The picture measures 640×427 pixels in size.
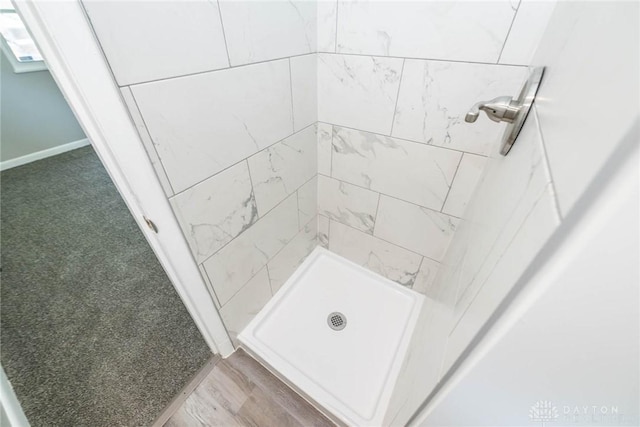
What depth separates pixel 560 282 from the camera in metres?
0.18

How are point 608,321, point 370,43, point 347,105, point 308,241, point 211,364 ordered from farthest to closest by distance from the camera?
point 308,241 < point 211,364 < point 347,105 < point 370,43 < point 608,321

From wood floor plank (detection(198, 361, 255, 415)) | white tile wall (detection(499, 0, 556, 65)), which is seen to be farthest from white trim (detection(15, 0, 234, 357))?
white tile wall (detection(499, 0, 556, 65))

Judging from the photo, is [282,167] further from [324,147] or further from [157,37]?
[157,37]

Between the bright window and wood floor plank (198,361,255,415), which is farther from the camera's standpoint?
the bright window

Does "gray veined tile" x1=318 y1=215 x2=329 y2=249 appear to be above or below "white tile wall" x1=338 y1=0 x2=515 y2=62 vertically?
below

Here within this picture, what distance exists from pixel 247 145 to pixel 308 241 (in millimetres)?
789

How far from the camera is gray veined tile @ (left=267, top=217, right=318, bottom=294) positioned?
50.4 inches

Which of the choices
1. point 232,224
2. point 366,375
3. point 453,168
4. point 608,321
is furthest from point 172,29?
point 366,375

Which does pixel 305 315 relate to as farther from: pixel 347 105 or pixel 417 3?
pixel 417 3

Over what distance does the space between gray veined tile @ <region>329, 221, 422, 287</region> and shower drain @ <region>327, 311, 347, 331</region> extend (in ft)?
1.11

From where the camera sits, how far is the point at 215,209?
2.64 feet

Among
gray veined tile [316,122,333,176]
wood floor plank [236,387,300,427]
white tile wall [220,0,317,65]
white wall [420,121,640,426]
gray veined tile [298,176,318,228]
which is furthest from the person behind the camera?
gray veined tile [298,176,318,228]

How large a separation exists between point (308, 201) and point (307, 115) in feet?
1.44

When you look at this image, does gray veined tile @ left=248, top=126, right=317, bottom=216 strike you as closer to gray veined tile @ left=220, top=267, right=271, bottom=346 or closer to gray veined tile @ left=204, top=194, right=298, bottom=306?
gray veined tile @ left=204, top=194, right=298, bottom=306
